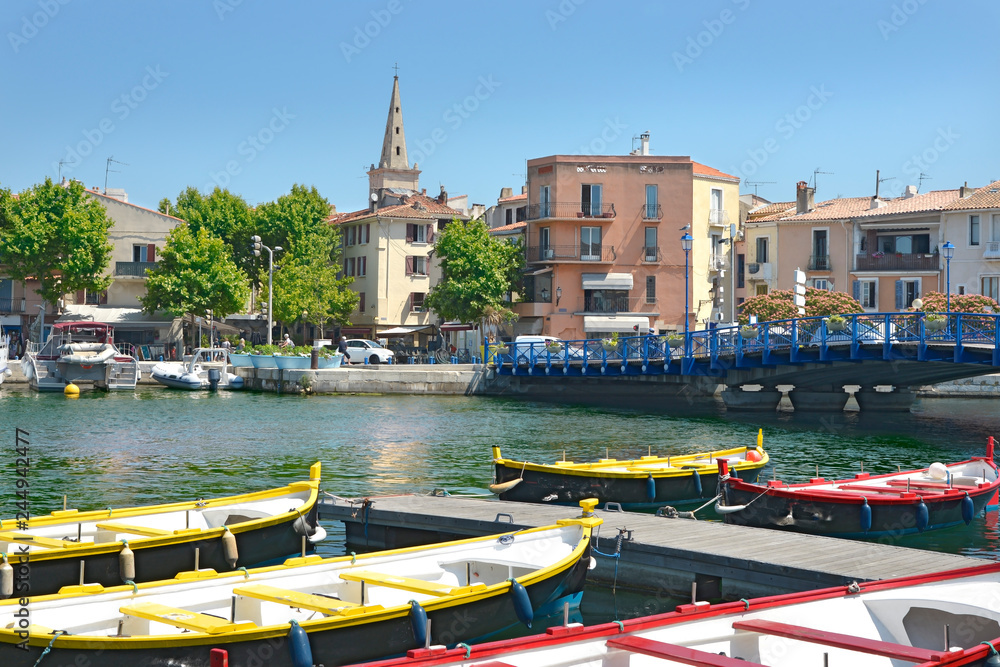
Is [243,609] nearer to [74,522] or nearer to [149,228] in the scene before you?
[74,522]

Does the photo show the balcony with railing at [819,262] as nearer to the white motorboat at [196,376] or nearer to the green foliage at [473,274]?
the green foliage at [473,274]

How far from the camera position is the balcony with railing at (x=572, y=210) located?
67375 millimetres

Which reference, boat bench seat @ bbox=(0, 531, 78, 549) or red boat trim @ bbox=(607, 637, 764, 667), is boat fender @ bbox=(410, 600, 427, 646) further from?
boat bench seat @ bbox=(0, 531, 78, 549)

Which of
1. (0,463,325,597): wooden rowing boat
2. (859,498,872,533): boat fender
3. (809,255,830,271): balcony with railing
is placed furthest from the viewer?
(809,255,830,271): balcony with railing

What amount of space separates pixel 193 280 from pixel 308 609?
58.3 m

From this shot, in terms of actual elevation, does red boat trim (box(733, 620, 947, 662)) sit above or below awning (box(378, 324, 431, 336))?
below

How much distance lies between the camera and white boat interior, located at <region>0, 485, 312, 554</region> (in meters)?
12.8

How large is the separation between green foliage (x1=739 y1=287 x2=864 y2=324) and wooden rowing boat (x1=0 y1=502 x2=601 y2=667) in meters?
44.5

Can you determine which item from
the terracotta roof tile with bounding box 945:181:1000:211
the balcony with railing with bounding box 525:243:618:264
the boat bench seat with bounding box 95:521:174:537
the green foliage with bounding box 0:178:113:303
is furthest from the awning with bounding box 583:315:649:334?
the boat bench seat with bounding box 95:521:174:537

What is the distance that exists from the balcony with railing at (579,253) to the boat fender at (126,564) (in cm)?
5618

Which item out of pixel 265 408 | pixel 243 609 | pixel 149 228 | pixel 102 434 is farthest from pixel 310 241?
pixel 243 609

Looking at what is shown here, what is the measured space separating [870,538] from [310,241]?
206 feet

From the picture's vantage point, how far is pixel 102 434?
3341cm

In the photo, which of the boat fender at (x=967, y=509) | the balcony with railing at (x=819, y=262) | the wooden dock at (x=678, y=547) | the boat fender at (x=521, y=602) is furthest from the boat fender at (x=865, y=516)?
the balcony with railing at (x=819, y=262)
